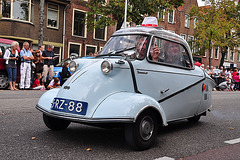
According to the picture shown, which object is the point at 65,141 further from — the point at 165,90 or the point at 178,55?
the point at 178,55

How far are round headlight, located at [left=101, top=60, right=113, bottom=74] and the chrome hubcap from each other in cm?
86

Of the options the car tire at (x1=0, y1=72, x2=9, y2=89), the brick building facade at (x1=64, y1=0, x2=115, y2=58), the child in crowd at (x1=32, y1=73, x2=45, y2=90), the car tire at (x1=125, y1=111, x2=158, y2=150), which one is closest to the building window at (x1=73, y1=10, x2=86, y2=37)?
the brick building facade at (x1=64, y1=0, x2=115, y2=58)

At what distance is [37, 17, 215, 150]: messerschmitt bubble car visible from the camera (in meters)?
4.30

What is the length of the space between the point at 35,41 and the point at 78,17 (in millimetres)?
6347

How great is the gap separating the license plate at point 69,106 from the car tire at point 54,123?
2.63 feet

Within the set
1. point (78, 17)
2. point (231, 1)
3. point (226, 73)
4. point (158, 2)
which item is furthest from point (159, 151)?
point (231, 1)

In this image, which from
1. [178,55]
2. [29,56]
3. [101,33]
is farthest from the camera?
[101,33]

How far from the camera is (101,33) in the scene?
33.5 metres

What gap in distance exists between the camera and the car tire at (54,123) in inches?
210

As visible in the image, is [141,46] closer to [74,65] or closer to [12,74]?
[74,65]

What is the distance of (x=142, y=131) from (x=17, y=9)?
2290cm

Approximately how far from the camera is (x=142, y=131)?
14.6ft

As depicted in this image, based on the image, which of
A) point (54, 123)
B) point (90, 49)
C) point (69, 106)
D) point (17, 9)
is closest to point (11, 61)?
point (54, 123)

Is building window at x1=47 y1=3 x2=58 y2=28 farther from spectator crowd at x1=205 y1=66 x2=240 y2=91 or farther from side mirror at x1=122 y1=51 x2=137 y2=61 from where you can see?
side mirror at x1=122 y1=51 x2=137 y2=61
